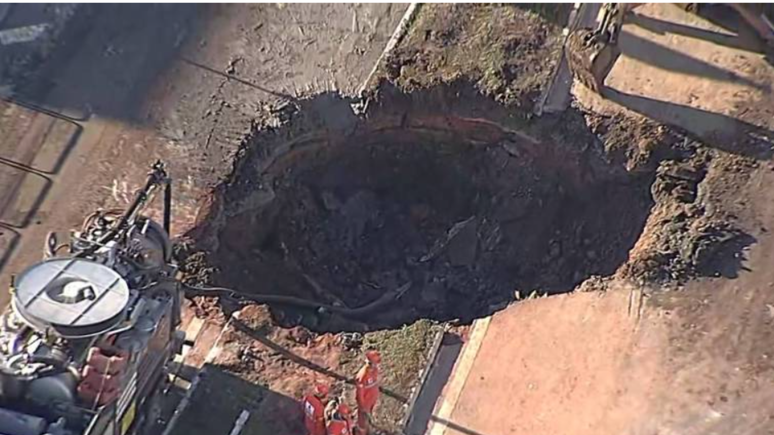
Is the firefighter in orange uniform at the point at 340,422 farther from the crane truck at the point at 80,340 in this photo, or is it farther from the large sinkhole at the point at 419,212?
the large sinkhole at the point at 419,212

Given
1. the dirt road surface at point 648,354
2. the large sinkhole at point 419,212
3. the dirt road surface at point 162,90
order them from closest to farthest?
the dirt road surface at point 648,354 → the dirt road surface at point 162,90 → the large sinkhole at point 419,212

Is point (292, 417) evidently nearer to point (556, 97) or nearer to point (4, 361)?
point (4, 361)

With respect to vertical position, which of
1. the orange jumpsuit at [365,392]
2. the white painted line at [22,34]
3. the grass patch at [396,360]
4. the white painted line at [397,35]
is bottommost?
the orange jumpsuit at [365,392]

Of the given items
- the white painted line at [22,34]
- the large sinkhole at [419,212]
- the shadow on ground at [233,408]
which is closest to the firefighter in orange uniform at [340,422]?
the shadow on ground at [233,408]

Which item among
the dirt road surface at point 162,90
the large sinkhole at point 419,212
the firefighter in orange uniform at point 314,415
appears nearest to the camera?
the firefighter in orange uniform at point 314,415

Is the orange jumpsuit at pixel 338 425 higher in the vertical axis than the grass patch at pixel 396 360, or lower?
lower
